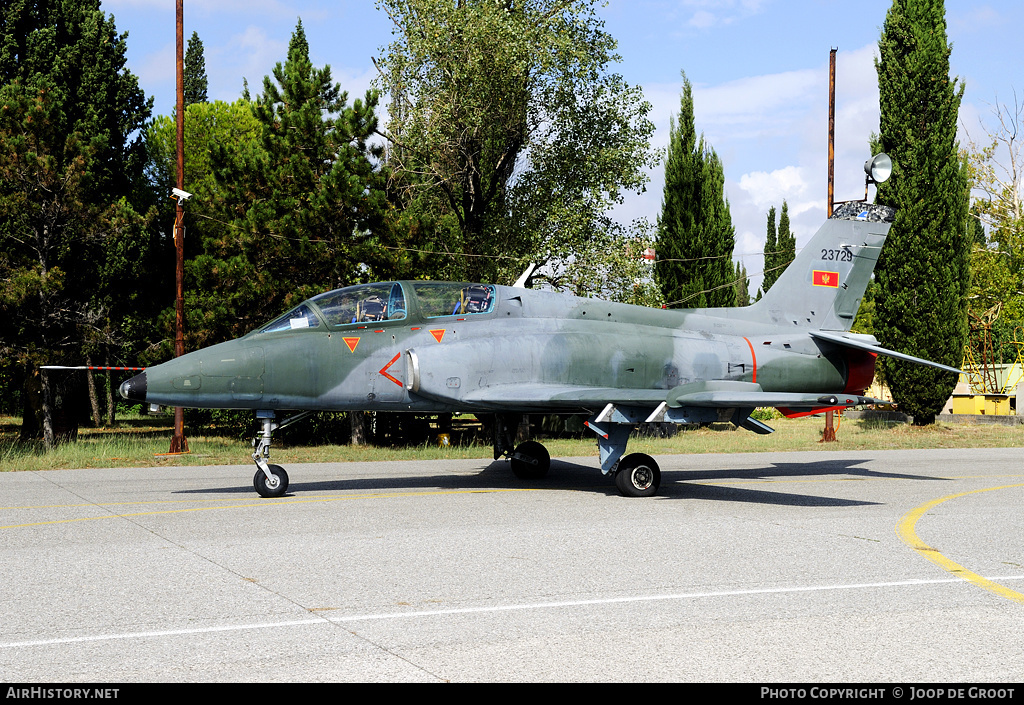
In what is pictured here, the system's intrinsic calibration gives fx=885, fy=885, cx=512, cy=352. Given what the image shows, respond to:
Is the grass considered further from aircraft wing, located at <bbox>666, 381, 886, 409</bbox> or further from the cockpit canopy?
aircraft wing, located at <bbox>666, 381, 886, 409</bbox>

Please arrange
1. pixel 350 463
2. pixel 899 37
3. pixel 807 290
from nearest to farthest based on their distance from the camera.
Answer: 1. pixel 807 290
2. pixel 350 463
3. pixel 899 37

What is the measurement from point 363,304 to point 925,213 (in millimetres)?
24047

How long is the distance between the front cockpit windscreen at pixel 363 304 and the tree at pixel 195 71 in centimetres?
5555

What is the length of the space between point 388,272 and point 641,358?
11.9 m

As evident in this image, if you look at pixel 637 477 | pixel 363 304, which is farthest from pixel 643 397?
pixel 363 304

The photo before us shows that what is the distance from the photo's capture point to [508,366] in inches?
542

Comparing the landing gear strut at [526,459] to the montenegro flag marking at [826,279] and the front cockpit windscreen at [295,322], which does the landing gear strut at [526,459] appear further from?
the montenegro flag marking at [826,279]

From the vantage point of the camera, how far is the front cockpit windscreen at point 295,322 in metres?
13.1

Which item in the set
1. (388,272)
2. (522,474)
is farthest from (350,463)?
(388,272)

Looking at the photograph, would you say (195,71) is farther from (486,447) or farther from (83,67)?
(486,447)

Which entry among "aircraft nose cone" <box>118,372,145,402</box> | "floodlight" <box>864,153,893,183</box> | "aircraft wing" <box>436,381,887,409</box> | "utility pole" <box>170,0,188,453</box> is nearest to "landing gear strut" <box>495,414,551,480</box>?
"aircraft wing" <box>436,381,887,409</box>

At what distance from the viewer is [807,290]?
56.4 feet

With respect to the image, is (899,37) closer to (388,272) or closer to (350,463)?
(388,272)

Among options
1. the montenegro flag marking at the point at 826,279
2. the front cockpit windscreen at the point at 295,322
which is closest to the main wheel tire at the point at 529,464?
the front cockpit windscreen at the point at 295,322
